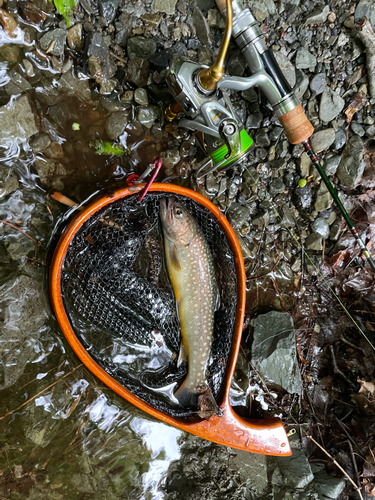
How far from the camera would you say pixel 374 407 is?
295 centimetres

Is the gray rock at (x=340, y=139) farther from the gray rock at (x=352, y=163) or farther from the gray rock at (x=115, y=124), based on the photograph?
the gray rock at (x=115, y=124)

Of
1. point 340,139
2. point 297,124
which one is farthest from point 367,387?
point 297,124

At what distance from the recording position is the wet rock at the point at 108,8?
2297 mm

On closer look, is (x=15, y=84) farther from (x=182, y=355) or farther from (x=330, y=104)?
(x=330, y=104)

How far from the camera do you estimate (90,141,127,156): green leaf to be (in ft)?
8.07

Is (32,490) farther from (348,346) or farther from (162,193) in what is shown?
(348,346)

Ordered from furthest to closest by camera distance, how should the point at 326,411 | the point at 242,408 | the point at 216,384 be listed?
the point at 326,411 < the point at 242,408 < the point at 216,384

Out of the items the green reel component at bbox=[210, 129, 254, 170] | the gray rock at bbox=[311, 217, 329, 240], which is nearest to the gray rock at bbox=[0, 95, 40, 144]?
the green reel component at bbox=[210, 129, 254, 170]

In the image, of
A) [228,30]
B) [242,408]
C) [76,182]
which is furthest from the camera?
[242,408]

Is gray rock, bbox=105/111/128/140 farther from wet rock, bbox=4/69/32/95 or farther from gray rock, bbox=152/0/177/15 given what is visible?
gray rock, bbox=152/0/177/15

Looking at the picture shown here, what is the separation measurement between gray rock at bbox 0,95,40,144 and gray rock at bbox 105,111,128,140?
50 cm

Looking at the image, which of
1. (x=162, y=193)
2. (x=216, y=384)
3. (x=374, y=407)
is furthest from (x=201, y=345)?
(x=374, y=407)

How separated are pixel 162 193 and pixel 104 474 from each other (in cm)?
212

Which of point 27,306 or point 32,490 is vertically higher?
point 27,306
